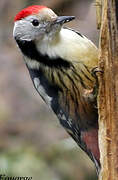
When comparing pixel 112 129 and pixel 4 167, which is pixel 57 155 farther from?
pixel 112 129

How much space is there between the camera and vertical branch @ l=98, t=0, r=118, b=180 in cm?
421

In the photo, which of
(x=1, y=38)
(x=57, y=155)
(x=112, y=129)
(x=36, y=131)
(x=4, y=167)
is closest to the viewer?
(x=112, y=129)

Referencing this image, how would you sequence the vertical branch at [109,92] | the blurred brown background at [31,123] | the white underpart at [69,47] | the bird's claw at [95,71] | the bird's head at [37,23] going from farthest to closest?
the blurred brown background at [31,123] → the bird's head at [37,23] → the white underpart at [69,47] → the bird's claw at [95,71] → the vertical branch at [109,92]

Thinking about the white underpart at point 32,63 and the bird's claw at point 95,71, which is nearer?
the bird's claw at point 95,71

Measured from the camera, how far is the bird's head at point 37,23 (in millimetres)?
4676

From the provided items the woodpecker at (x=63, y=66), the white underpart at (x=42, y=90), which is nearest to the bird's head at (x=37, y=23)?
the woodpecker at (x=63, y=66)

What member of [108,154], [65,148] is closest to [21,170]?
[65,148]

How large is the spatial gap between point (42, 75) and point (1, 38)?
4871 mm

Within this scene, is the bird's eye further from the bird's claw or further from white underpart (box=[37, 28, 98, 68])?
the bird's claw

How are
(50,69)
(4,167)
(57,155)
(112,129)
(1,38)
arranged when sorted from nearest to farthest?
1. (112,129)
2. (50,69)
3. (4,167)
4. (57,155)
5. (1,38)

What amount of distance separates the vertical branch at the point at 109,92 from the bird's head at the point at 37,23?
47cm

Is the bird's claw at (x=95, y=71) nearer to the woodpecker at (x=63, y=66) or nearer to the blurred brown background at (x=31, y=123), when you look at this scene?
the woodpecker at (x=63, y=66)

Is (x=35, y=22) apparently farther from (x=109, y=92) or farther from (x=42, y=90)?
(x=109, y=92)

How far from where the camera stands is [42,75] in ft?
15.4
